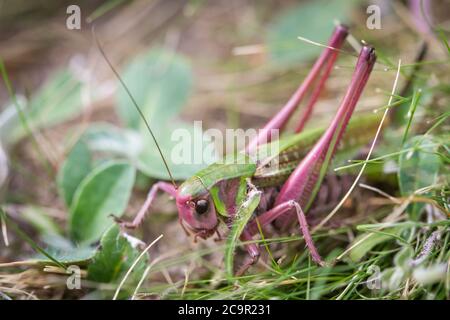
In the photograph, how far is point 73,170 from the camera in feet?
7.15

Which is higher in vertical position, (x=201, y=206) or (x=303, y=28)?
(x=303, y=28)

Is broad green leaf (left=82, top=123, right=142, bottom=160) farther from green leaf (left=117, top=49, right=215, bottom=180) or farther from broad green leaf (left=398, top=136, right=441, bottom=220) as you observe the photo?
broad green leaf (left=398, top=136, right=441, bottom=220)

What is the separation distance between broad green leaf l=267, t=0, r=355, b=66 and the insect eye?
146cm

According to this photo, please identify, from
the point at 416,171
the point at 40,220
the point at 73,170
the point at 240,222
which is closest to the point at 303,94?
the point at 416,171

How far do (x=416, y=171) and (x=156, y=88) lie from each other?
1.38m

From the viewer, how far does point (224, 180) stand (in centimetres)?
163

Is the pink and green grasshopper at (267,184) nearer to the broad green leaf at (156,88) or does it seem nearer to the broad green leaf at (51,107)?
the broad green leaf at (156,88)

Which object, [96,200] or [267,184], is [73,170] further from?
[267,184]

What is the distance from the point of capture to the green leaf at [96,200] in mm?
2004

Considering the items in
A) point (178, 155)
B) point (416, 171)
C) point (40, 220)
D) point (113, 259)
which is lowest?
point (113, 259)

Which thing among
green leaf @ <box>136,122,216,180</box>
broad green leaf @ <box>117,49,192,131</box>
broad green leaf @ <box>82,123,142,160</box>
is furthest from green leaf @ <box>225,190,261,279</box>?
broad green leaf @ <box>117,49,192,131</box>

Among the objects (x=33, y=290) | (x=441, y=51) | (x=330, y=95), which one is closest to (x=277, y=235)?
(x=33, y=290)
